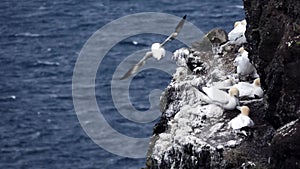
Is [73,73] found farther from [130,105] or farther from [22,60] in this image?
[130,105]

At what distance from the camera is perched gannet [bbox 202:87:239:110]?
26688mm

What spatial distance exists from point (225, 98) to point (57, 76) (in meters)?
86.2

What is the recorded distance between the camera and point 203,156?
25.1 meters

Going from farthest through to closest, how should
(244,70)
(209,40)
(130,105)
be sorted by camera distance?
1. (130,105)
2. (209,40)
3. (244,70)

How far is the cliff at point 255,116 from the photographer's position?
75.0 feet

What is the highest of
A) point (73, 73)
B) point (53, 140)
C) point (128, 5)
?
point (128, 5)

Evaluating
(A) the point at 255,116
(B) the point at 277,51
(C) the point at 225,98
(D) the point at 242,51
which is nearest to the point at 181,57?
(D) the point at 242,51

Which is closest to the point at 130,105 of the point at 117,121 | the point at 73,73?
the point at 117,121

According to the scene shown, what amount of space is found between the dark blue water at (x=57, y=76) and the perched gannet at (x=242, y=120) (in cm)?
6058

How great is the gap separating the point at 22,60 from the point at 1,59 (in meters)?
3.21

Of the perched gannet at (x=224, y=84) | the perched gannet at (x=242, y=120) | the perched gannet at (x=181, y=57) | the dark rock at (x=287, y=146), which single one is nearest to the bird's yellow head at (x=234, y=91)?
the perched gannet at (x=242, y=120)

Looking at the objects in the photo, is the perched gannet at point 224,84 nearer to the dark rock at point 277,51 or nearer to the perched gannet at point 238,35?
the perched gannet at point 238,35

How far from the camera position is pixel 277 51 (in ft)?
76.6

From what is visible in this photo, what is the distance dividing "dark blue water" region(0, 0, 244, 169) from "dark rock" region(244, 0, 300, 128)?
6201 centimetres
